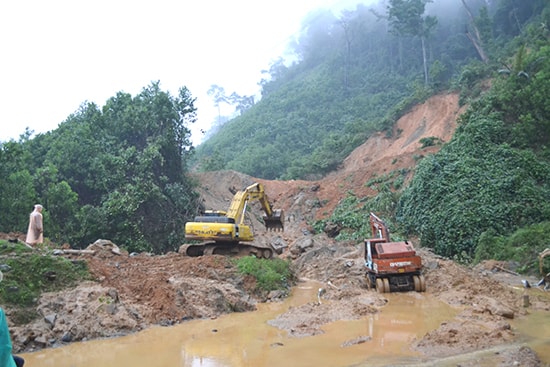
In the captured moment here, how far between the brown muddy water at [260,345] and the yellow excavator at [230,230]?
465 centimetres

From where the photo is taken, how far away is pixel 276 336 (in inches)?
379

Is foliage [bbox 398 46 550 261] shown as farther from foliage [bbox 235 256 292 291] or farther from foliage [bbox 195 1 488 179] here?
foliage [bbox 195 1 488 179]

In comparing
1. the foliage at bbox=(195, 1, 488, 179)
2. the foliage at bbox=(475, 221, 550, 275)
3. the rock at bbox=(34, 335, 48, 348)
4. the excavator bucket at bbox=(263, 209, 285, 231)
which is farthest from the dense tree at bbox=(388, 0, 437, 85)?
the rock at bbox=(34, 335, 48, 348)

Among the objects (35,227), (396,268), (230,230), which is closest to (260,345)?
(396,268)

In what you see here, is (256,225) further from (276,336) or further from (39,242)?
(276,336)

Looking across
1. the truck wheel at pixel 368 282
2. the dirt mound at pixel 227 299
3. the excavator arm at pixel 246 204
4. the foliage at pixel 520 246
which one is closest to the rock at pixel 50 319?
the dirt mound at pixel 227 299

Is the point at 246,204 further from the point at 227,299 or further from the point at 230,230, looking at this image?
the point at 227,299

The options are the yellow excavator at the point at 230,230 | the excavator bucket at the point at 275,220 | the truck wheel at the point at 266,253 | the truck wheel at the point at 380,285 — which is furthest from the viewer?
the excavator bucket at the point at 275,220

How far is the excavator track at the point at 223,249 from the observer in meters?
17.1

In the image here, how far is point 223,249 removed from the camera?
17.1 metres

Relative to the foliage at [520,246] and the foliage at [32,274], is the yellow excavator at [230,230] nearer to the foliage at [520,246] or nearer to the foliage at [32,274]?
the foliage at [32,274]

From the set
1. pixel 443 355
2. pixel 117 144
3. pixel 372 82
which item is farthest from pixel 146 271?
pixel 372 82

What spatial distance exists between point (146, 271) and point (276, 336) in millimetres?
5312

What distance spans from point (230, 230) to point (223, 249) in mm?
1487
